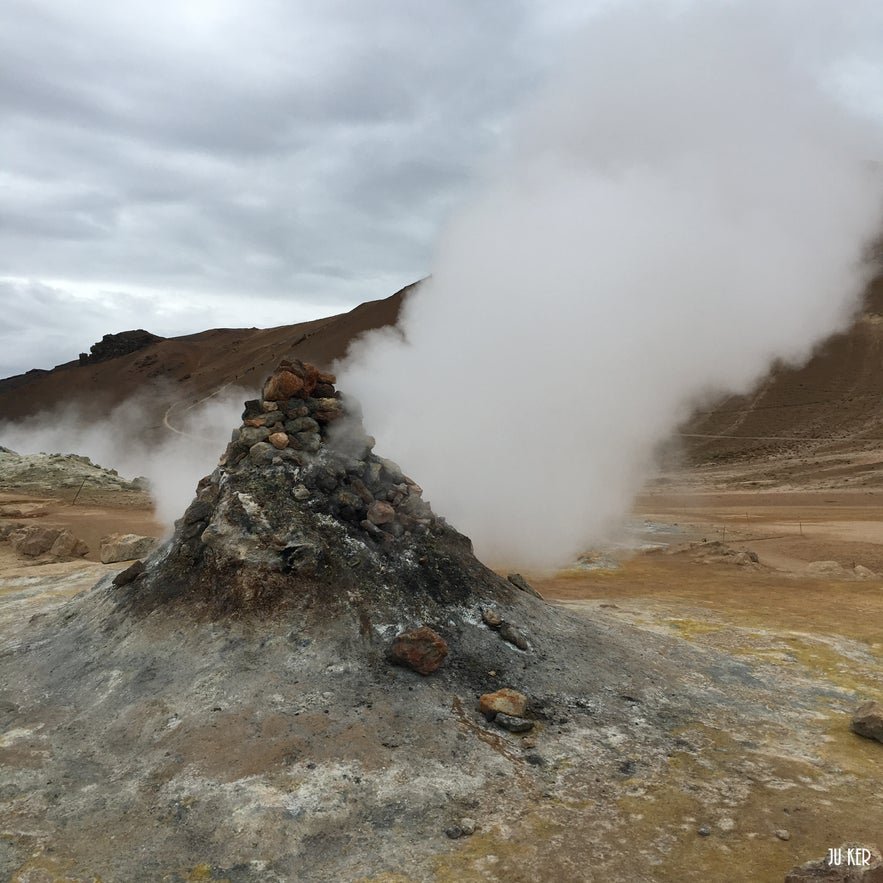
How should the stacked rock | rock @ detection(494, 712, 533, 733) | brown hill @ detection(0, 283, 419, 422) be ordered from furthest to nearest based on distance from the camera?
brown hill @ detection(0, 283, 419, 422) < the stacked rock < rock @ detection(494, 712, 533, 733)

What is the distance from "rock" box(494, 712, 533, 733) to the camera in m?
5.20

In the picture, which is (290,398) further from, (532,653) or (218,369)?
(218,369)

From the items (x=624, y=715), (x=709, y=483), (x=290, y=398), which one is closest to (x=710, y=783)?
(x=624, y=715)

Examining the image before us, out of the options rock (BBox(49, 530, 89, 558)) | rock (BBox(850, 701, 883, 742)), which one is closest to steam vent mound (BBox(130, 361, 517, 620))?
rock (BBox(850, 701, 883, 742))

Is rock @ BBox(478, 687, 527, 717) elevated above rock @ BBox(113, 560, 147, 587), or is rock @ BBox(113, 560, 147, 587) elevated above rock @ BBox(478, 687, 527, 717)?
rock @ BBox(113, 560, 147, 587)

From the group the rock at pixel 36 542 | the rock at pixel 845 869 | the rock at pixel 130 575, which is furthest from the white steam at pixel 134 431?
the rock at pixel 845 869

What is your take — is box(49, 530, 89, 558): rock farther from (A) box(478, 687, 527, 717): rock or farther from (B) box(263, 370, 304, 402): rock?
(A) box(478, 687, 527, 717): rock

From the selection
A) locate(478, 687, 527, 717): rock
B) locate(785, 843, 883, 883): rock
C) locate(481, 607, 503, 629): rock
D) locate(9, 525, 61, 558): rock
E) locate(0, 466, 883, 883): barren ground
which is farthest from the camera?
locate(9, 525, 61, 558): rock

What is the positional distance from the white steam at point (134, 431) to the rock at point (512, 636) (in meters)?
25.5

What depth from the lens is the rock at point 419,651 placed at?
5.69 metres

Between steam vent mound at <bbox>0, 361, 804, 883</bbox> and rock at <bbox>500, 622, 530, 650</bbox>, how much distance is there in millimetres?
13

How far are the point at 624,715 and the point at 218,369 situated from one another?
6509cm

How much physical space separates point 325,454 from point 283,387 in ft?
2.83

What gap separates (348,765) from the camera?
15.2ft
